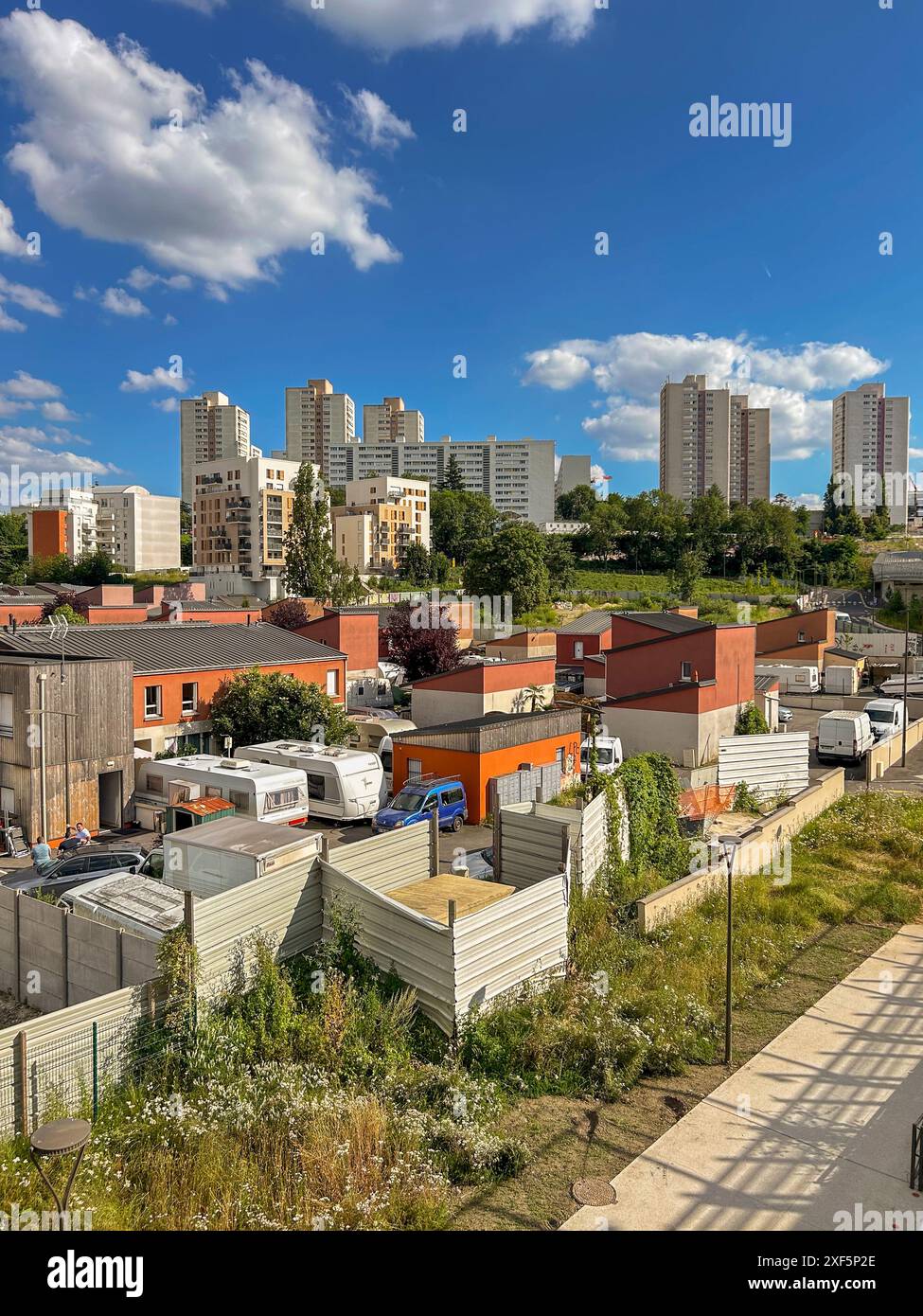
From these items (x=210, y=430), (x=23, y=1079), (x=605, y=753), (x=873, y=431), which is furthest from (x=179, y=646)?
(x=873, y=431)

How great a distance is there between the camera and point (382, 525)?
100938 mm

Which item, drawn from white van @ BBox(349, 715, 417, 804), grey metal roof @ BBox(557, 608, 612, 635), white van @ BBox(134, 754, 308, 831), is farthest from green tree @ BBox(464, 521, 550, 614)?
white van @ BBox(134, 754, 308, 831)

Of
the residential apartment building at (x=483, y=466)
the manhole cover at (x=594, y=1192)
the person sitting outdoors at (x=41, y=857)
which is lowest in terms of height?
the manhole cover at (x=594, y=1192)

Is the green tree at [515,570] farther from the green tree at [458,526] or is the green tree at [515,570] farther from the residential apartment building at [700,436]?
the residential apartment building at [700,436]

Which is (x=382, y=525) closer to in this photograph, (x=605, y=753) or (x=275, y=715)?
(x=275, y=715)

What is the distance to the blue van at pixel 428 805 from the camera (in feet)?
63.3

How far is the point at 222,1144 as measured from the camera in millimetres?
7121

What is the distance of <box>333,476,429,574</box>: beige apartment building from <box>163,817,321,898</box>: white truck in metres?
82.6

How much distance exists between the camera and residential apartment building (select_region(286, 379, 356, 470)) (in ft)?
537

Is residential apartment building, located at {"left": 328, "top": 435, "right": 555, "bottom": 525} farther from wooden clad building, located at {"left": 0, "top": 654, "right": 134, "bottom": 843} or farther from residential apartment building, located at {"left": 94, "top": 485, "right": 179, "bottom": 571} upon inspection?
wooden clad building, located at {"left": 0, "top": 654, "right": 134, "bottom": 843}

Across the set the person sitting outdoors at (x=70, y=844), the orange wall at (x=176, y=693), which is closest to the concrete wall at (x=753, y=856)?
the person sitting outdoors at (x=70, y=844)

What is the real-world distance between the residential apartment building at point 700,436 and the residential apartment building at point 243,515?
3028 inches
